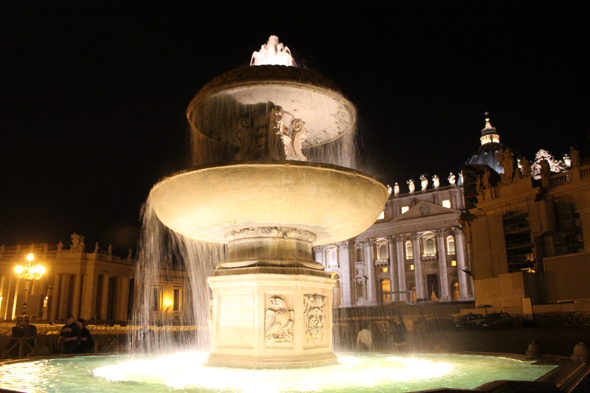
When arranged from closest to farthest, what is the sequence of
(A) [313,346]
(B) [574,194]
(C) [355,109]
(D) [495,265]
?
1. (A) [313,346]
2. (C) [355,109]
3. (B) [574,194]
4. (D) [495,265]

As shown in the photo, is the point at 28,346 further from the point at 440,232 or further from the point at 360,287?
the point at 360,287

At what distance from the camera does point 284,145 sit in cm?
749

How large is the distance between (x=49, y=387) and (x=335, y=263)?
66.5 metres

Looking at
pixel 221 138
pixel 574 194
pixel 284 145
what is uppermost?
pixel 574 194

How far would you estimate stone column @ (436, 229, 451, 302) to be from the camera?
2317 inches

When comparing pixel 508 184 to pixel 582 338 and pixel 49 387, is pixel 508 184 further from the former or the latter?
pixel 49 387

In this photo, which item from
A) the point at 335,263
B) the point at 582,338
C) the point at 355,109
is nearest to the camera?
the point at 355,109

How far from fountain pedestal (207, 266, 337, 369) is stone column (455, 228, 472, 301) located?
53929mm

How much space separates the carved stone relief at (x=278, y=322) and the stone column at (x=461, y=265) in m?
54.3

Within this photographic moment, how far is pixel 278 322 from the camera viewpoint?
640 cm

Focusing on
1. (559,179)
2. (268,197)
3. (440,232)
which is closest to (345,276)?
(440,232)

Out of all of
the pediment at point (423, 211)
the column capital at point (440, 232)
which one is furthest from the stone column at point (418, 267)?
the column capital at point (440, 232)

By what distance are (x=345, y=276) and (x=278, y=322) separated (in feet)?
207

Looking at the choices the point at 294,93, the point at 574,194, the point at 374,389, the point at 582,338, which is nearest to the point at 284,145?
the point at 294,93
